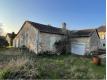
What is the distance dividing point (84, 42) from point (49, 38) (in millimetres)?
4702

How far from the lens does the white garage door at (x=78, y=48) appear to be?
58.1ft

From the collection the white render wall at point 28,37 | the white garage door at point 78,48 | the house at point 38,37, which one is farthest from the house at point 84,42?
the white render wall at point 28,37

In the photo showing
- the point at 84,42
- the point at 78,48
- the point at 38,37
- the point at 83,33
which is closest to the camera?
the point at 38,37

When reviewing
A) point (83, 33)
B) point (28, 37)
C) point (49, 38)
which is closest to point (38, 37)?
point (49, 38)

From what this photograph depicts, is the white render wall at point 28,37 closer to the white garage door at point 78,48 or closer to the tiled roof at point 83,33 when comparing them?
the white garage door at point 78,48

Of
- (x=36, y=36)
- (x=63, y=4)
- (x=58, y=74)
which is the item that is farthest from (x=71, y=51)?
(x=58, y=74)

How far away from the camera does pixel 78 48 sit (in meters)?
18.1

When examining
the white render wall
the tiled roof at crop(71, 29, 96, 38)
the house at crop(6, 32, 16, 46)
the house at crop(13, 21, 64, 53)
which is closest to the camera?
the house at crop(13, 21, 64, 53)

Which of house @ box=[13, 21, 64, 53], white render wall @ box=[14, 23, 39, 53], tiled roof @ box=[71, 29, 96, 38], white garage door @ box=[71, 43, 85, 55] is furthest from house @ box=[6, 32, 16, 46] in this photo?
white garage door @ box=[71, 43, 85, 55]

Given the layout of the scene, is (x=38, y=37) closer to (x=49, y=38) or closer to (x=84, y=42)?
(x=49, y=38)

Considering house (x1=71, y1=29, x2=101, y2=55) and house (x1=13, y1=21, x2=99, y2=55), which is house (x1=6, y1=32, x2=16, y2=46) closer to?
house (x1=13, y1=21, x2=99, y2=55)

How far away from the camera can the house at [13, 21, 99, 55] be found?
16.1 metres

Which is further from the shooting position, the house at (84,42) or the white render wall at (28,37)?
the house at (84,42)

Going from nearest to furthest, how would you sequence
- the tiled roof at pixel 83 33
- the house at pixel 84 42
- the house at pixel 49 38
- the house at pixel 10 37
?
the house at pixel 49 38, the house at pixel 84 42, the tiled roof at pixel 83 33, the house at pixel 10 37
